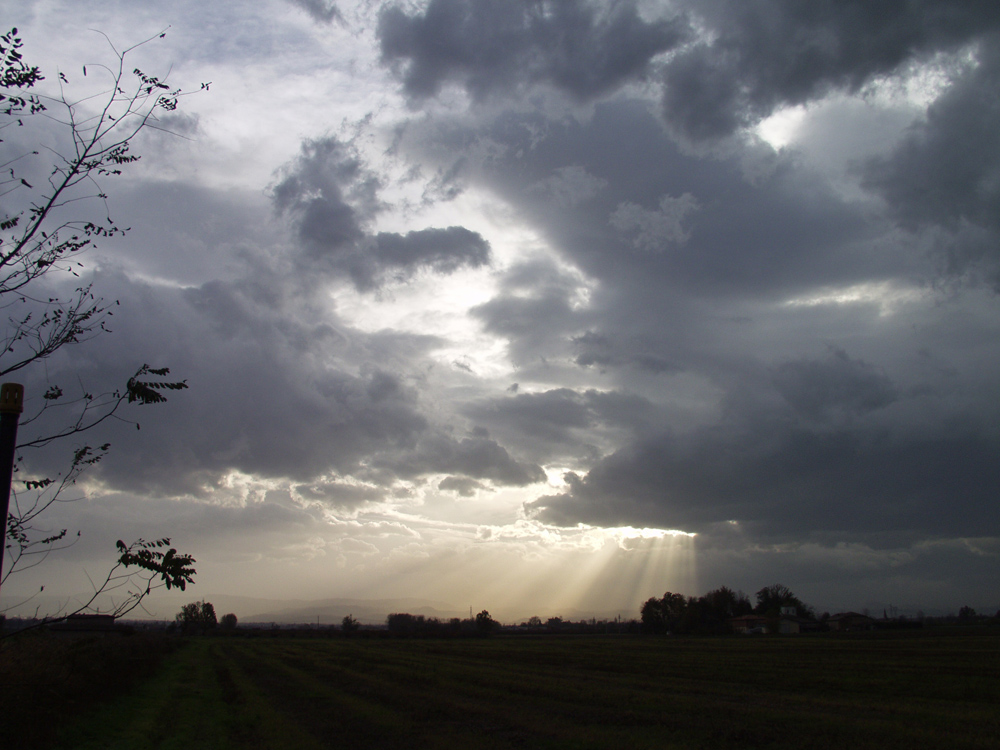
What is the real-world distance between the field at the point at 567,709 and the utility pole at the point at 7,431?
17035 mm

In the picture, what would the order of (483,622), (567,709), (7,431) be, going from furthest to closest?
(483,622) → (567,709) → (7,431)

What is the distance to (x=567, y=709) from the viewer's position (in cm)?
2597

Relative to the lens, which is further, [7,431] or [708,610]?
[708,610]

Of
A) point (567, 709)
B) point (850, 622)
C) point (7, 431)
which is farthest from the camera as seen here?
point (850, 622)

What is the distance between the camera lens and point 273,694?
110ft

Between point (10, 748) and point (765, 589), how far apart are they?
206867mm

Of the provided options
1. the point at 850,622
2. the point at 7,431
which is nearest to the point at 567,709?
the point at 7,431

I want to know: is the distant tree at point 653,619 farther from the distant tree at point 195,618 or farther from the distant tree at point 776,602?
the distant tree at point 195,618

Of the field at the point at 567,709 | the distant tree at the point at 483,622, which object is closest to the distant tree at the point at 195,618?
the distant tree at the point at 483,622

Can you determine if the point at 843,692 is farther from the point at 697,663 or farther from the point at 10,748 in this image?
the point at 10,748

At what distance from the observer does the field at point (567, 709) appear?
19828mm

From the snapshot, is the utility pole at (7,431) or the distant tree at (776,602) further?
the distant tree at (776,602)

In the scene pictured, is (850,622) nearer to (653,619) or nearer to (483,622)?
(653,619)

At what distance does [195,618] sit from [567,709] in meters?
188
